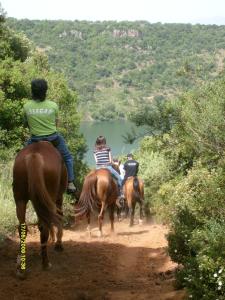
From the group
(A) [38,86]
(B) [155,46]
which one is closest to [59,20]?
(B) [155,46]

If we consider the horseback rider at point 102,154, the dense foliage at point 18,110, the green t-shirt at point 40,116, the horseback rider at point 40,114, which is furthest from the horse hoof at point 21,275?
the horseback rider at point 102,154

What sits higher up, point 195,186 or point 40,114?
point 40,114

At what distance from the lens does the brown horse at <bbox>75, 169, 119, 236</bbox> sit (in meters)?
13.8

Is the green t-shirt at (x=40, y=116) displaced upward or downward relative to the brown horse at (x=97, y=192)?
upward

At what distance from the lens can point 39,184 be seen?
7.57 m

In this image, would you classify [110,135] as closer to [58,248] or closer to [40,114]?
[58,248]

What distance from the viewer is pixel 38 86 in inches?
329

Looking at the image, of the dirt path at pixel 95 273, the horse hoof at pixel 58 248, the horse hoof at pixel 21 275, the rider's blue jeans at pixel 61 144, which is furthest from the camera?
the horse hoof at pixel 58 248

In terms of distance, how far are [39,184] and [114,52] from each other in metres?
133

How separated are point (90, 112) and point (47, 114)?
87593mm

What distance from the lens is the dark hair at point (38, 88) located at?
27.5 feet

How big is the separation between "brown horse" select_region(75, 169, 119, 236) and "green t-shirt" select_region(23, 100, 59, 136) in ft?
18.2

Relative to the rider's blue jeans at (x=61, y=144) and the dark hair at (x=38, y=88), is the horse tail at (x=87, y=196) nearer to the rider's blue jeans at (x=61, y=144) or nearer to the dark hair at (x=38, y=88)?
the rider's blue jeans at (x=61, y=144)

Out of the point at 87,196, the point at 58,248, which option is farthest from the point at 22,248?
the point at 87,196
